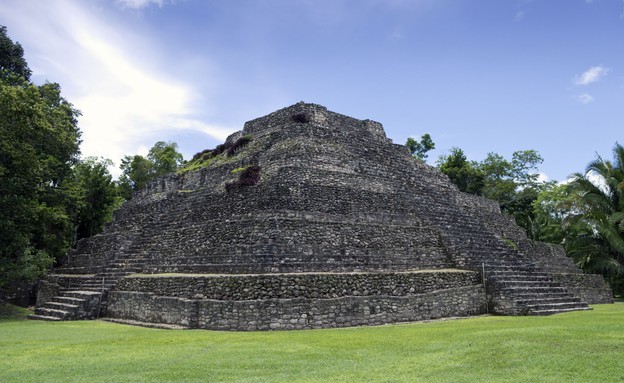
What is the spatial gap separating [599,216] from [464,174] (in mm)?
17354

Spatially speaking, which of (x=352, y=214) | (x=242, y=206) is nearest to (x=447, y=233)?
(x=352, y=214)

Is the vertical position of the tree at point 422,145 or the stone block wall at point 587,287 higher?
the tree at point 422,145

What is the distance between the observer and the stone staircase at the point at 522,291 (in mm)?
14789

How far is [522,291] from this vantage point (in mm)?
15531

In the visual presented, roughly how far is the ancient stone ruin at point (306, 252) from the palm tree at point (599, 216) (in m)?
2.99

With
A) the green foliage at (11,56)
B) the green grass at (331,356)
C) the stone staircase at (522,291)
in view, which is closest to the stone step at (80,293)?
the green grass at (331,356)

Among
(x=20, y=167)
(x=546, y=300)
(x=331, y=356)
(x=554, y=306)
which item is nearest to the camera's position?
(x=331, y=356)

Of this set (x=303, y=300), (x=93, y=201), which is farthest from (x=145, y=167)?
(x=303, y=300)

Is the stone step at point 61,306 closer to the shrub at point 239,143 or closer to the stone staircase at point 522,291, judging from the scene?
the shrub at point 239,143

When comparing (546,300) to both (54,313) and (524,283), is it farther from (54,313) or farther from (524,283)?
(54,313)

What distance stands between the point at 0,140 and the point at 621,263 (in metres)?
29.7

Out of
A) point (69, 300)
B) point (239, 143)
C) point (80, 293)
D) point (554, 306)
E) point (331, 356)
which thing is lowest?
point (331, 356)

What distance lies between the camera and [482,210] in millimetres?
24516

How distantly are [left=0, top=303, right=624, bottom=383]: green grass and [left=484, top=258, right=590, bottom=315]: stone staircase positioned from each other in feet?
14.0
